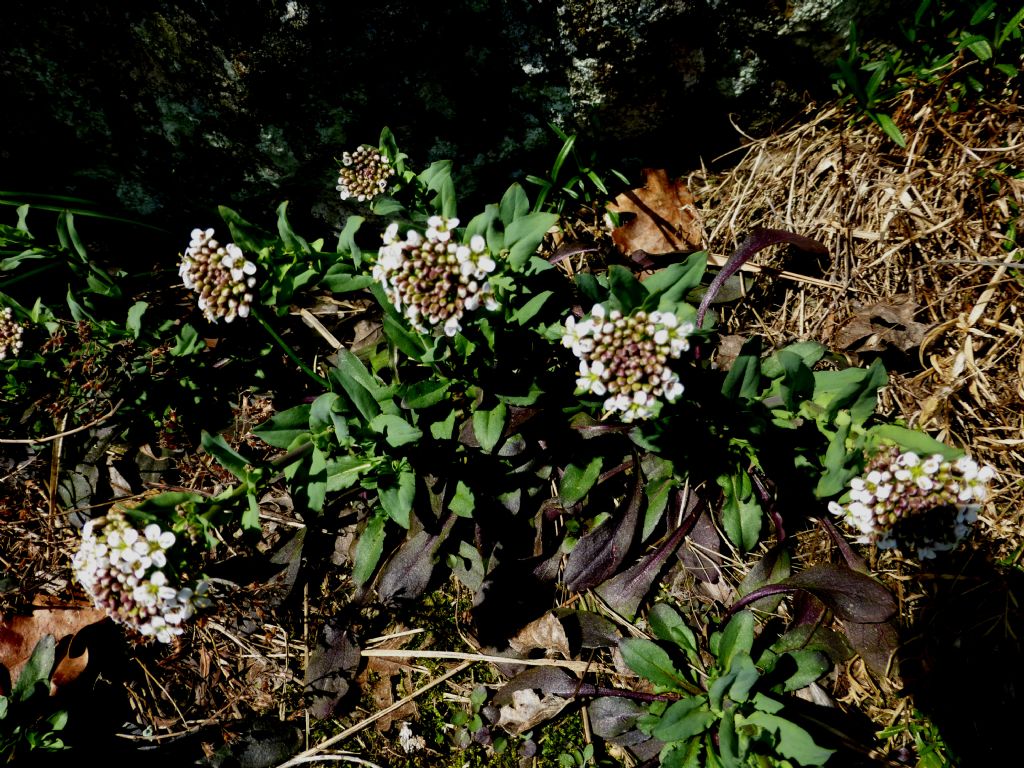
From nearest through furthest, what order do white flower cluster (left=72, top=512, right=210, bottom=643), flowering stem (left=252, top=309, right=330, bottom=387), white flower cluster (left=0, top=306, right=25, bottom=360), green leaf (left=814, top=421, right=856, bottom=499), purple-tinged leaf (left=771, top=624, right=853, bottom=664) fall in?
white flower cluster (left=72, top=512, right=210, bottom=643) → green leaf (left=814, top=421, right=856, bottom=499) → flowering stem (left=252, top=309, right=330, bottom=387) → purple-tinged leaf (left=771, top=624, right=853, bottom=664) → white flower cluster (left=0, top=306, right=25, bottom=360)

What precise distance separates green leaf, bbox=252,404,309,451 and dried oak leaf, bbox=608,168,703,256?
1948mm

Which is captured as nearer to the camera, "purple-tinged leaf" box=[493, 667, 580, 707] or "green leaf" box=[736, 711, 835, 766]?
"green leaf" box=[736, 711, 835, 766]

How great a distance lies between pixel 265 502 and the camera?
359 cm

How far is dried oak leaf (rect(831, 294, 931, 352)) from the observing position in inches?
125

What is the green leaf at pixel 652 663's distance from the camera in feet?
9.76

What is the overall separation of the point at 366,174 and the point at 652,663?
2.53 m

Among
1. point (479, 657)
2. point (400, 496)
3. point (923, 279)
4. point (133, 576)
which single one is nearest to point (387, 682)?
Answer: point (479, 657)

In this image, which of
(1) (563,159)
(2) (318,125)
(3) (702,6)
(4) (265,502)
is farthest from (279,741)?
(3) (702,6)

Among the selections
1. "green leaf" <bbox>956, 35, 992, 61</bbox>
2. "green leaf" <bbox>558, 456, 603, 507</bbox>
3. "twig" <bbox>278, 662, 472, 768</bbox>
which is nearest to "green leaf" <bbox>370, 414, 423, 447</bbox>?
"green leaf" <bbox>558, 456, 603, 507</bbox>

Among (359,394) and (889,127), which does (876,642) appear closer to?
(889,127)

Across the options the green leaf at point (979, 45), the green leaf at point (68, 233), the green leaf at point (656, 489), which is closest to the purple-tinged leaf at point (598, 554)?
the green leaf at point (656, 489)

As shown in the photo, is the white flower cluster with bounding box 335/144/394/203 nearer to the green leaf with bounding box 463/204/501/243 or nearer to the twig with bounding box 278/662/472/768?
the green leaf with bounding box 463/204/501/243

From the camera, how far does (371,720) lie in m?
3.31

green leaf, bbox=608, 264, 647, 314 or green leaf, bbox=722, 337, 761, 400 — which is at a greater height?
green leaf, bbox=608, 264, 647, 314
